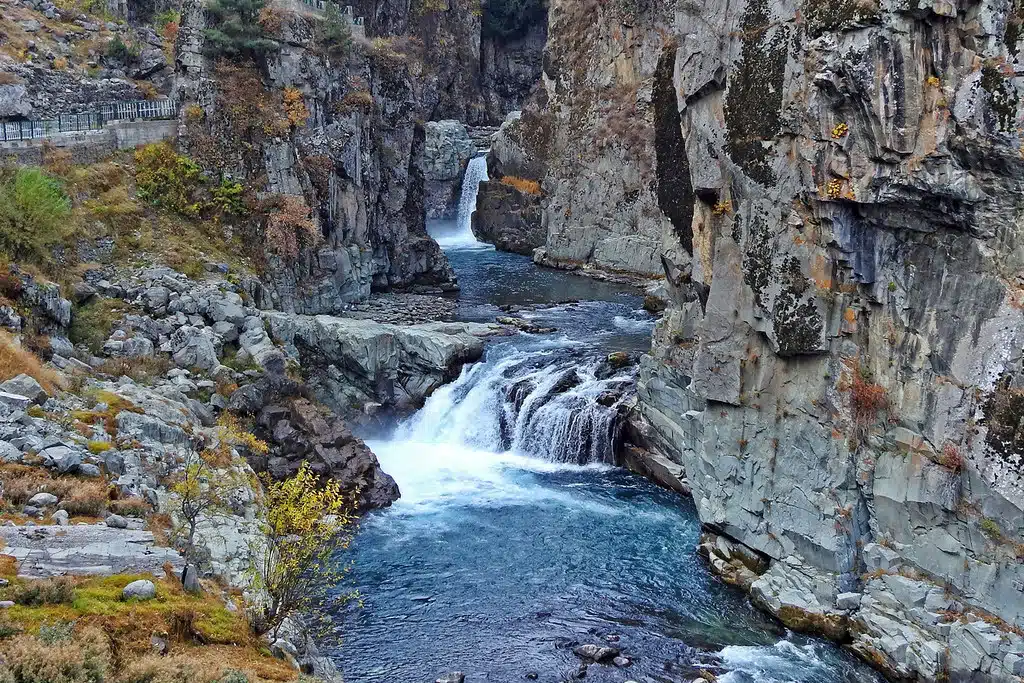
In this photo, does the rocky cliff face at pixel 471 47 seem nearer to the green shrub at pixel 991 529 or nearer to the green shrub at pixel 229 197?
the green shrub at pixel 229 197

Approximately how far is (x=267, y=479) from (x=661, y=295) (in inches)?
1120

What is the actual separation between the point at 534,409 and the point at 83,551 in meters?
23.8

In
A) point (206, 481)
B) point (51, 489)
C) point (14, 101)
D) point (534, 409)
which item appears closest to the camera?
point (51, 489)

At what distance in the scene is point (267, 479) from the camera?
33.1 meters

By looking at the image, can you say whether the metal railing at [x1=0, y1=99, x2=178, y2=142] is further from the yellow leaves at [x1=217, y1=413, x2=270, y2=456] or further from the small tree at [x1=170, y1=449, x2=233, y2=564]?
the small tree at [x1=170, y1=449, x2=233, y2=564]

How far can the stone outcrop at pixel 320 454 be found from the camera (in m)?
34.8

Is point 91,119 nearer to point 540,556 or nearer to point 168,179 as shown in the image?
point 168,179

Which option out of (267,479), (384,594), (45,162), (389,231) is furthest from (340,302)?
(384,594)

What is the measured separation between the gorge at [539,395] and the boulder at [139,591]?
95 millimetres

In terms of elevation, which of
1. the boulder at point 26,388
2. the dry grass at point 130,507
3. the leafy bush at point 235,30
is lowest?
the dry grass at point 130,507

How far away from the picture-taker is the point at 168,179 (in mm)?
45719

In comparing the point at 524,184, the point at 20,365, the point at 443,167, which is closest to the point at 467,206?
the point at 443,167

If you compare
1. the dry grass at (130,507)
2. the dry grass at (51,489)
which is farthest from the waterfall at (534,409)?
the dry grass at (51,489)

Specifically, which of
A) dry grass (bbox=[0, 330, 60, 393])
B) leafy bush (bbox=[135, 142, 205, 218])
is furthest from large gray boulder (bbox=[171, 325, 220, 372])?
leafy bush (bbox=[135, 142, 205, 218])
